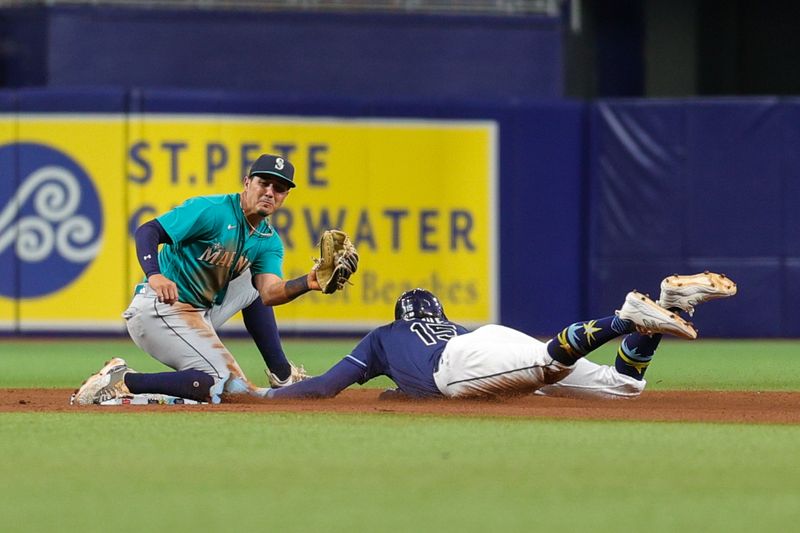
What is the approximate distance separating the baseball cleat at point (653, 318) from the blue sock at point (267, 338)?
240 cm

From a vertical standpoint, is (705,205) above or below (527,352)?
above

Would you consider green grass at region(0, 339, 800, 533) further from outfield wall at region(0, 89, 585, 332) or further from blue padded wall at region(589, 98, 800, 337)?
blue padded wall at region(589, 98, 800, 337)

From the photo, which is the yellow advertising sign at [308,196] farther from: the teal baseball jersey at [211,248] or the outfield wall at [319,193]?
the teal baseball jersey at [211,248]

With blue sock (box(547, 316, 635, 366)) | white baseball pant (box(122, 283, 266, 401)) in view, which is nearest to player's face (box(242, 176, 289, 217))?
white baseball pant (box(122, 283, 266, 401))

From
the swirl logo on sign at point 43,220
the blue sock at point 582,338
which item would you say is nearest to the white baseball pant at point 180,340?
the blue sock at point 582,338

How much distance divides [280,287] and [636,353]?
1.98 m

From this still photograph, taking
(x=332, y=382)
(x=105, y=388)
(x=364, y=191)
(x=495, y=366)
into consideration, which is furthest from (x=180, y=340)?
(x=364, y=191)

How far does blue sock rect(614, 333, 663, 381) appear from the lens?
7.63 metres

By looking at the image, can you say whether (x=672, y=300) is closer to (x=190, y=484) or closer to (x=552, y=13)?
(x=190, y=484)

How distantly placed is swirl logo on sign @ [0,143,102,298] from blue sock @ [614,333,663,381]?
23.9 feet

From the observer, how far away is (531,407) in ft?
24.3

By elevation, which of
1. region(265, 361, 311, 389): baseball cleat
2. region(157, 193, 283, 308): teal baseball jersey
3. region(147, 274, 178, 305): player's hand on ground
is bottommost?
region(265, 361, 311, 389): baseball cleat

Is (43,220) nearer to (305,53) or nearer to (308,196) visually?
(308,196)

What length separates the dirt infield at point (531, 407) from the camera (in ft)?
23.0
